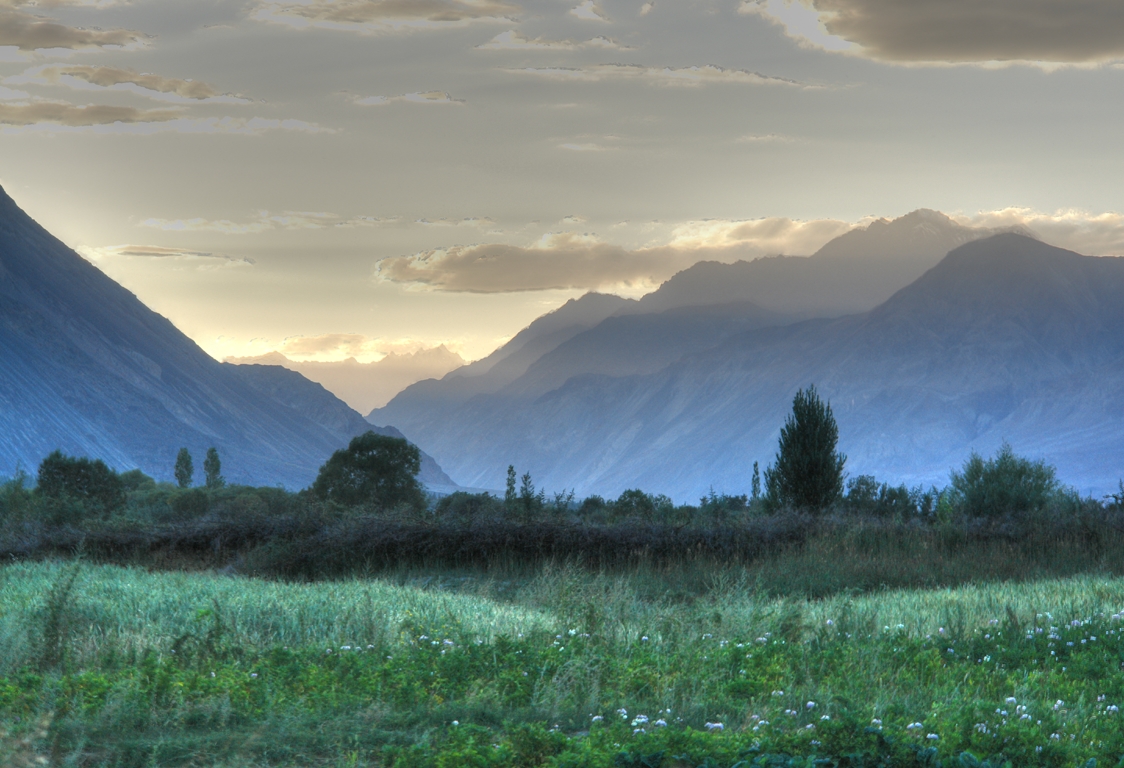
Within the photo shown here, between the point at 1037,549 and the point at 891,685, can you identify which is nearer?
the point at 891,685

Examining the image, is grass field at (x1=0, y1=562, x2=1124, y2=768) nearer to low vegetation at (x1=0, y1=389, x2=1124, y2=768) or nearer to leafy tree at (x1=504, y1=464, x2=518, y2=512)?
low vegetation at (x1=0, y1=389, x2=1124, y2=768)

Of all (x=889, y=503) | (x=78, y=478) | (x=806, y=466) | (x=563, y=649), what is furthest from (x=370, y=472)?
(x=563, y=649)

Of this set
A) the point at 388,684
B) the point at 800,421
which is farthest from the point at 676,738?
the point at 800,421

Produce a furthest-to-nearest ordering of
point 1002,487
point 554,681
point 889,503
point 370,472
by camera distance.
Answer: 1. point 370,472
2. point 889,503
3. point 1002,487
4. point 554,681

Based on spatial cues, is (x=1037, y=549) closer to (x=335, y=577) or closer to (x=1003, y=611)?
(x=1003, y=611)

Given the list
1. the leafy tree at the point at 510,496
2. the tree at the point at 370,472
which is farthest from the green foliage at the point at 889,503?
the tree at the point at 370,472

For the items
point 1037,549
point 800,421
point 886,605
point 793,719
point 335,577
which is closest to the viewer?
point 793,719

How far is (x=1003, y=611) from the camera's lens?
12.5 m

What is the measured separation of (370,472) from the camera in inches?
2031

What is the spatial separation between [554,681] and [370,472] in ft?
146

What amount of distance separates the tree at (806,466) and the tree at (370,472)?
78.0ft

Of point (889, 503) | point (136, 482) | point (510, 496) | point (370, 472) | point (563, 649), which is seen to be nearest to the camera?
point (563, 649)

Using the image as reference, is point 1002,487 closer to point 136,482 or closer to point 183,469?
point 136,482

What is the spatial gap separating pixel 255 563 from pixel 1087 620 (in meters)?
15.5
